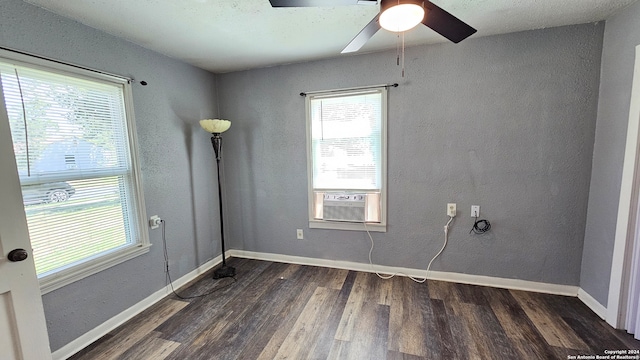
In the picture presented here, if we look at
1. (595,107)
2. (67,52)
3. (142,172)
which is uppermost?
(67,52)

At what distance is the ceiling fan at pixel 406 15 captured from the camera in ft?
3.81

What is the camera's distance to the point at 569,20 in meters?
1.93

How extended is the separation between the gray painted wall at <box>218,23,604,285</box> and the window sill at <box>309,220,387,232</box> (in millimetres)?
63

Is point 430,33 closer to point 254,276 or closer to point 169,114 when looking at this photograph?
point 169,114

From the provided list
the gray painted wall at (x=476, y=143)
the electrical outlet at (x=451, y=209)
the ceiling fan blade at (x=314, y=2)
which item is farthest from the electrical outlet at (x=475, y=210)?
the ceiling fan blade at (x=314, y=2)

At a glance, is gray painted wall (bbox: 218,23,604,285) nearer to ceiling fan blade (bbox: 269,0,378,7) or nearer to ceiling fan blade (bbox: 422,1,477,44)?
ceiling fan blade (bbox: 422,1,477,44)

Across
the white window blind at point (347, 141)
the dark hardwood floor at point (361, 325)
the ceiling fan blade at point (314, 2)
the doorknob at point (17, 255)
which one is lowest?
the dark hardwood floor at point (361, 325)

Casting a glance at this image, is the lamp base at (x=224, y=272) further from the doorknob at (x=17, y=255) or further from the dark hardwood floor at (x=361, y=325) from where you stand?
the doorknob at (x=17, y=255)

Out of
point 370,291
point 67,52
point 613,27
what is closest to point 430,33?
point 613,27

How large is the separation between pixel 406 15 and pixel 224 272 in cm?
281

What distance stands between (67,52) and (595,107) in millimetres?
3980

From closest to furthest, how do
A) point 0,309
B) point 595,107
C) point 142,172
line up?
point 0,309 → point 595,107 → point 142,172

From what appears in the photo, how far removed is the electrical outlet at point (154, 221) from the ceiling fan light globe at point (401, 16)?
241cm

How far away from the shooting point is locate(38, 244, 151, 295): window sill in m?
1.61
